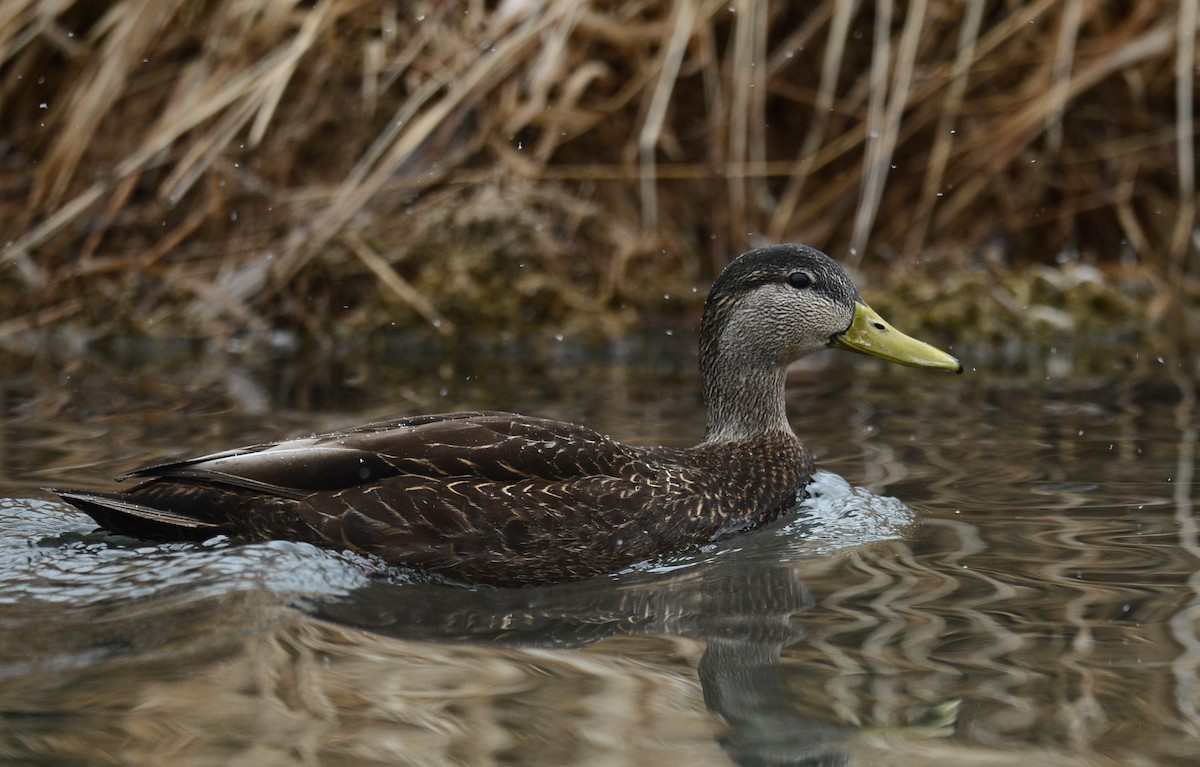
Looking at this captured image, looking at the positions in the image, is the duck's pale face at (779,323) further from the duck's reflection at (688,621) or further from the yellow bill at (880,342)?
the duck's reflection at (688,621)

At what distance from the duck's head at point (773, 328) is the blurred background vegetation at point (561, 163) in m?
3.33

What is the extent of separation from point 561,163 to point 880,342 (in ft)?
14.9

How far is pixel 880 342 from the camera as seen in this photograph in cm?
573

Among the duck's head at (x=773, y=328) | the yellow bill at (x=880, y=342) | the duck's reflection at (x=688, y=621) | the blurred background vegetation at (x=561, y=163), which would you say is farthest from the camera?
the blurred background vegetation at (x=561, y=163)

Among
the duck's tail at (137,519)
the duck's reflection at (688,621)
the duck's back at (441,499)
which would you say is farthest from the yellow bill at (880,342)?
the duck's tail at (137,519)

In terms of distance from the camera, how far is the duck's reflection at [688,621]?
3.35 m

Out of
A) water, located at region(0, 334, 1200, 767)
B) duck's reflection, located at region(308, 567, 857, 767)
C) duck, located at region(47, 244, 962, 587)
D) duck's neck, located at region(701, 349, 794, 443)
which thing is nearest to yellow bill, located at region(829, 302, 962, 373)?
duck, located at region(47, 244, 962, 587)

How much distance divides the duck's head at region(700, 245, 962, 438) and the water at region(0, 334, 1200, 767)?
1.57 ft

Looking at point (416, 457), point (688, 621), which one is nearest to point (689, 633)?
point (688, 621)

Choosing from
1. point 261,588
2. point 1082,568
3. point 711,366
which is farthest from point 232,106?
point 1082,568

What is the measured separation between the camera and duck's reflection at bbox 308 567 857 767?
132 inches

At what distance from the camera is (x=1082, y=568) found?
4.58 metres

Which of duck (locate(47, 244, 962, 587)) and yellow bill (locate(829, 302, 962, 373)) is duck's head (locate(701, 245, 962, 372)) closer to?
yellow bill (locate(829, 302, 962, 373))

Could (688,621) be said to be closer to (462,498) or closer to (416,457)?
(462,498)
